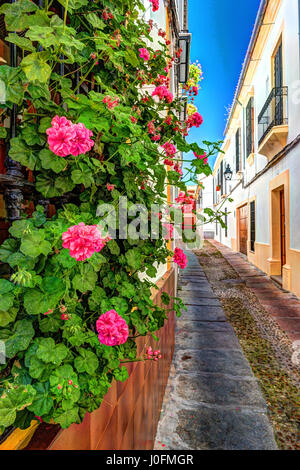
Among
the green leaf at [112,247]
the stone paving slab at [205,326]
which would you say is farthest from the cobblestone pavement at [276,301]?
the green leaf at [112,247]

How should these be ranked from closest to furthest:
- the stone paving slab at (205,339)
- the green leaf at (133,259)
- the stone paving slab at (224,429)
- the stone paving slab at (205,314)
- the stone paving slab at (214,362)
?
1. the green leaf at (133,259)
2. the stone paving slab at (224,429)
3. the stone paving slab at (214,362)
4. the stone paving slab at (205,339)
5. the stone paving slab at (205,314)

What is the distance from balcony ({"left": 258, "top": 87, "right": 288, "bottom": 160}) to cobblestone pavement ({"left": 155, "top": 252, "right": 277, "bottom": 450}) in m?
4.44

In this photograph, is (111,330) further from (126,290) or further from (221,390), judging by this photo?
(221,390)

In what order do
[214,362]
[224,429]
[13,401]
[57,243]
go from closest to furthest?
[13,401] < [57,243] < [224,429] < [214,362]

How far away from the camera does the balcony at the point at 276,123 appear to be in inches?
243

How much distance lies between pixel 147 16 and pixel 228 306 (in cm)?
447

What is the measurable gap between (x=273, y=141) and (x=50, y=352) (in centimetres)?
710

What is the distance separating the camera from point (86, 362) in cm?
77

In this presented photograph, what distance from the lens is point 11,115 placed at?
695 mm

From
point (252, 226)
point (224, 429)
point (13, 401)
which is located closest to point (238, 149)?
point (252, 226)

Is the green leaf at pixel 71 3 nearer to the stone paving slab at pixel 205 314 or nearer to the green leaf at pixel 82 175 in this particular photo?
the green leaf at pixel 82 175

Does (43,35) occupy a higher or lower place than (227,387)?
higher

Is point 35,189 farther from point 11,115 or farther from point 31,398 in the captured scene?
point 31,398

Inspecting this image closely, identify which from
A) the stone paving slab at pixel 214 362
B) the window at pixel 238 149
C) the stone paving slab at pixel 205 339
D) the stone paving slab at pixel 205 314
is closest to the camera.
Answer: the stone paving slab at pixel 214 362
